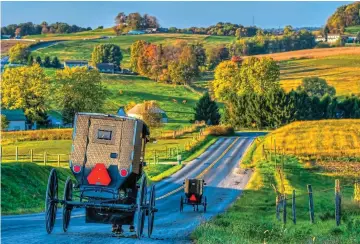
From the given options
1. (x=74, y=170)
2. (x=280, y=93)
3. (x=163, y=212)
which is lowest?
(x=163, y=212)

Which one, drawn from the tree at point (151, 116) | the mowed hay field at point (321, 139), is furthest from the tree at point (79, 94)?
the mowed hay field at point (321, 139)

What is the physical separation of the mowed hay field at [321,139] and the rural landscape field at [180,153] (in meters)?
0.21

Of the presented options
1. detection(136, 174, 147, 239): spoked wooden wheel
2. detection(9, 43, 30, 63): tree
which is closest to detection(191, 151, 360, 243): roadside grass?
detection(136, 174, 147, 239): spoked wooden wheel

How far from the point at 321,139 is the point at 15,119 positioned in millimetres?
54061

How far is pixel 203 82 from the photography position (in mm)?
170250

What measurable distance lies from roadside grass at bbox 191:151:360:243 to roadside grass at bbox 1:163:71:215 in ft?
30.9

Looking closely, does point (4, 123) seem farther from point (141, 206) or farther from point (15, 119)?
point (141, 206)

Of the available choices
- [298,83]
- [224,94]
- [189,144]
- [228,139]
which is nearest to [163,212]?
[189,144]

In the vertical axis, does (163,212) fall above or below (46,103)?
below

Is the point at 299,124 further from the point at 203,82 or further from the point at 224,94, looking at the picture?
the point at 203,82

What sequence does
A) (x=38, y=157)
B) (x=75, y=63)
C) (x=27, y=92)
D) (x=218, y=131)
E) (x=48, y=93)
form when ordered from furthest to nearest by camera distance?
(x=75, y=63)
(x=27, y=92)
(x=48, y=93)
(x=218, y=131)
(x=38, y=157)

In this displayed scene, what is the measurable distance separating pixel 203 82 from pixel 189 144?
287 ft

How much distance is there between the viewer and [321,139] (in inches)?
3076

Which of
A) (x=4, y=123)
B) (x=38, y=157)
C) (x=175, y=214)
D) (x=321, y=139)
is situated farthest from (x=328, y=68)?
(x=175, y=214)
